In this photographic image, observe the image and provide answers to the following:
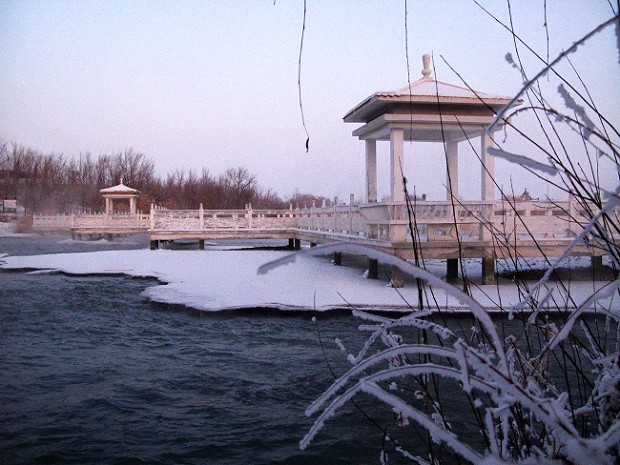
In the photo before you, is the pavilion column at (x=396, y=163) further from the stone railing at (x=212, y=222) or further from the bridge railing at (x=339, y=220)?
the stone railing at (x=212, y=222)

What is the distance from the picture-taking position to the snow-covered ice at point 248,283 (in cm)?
852

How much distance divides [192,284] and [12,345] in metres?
4.62

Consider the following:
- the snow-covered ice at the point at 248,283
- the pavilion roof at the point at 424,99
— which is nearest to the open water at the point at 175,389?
the snow-covered ice at the point at 248,283

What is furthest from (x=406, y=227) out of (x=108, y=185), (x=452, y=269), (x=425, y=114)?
(x=108, y=185)

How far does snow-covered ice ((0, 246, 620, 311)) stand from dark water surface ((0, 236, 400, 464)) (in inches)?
24.0

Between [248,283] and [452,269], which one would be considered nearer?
[248,283]

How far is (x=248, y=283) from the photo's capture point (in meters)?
10.8

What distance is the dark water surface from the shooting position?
368 cm

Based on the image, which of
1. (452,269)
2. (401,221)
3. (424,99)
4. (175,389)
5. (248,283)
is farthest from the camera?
(452,269)

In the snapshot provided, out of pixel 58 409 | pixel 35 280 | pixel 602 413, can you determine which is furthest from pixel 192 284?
pixel 602 413

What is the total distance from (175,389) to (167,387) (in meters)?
0.10

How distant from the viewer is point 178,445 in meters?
3.72

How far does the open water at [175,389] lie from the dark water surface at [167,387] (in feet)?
0.03

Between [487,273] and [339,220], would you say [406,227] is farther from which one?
[339,220]
